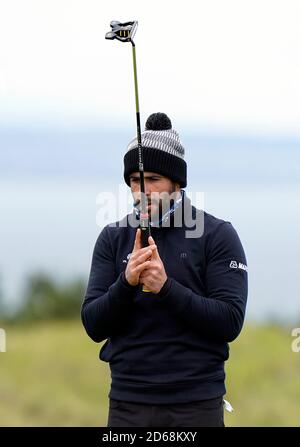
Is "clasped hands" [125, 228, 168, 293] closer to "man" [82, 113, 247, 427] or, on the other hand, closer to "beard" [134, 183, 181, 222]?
"man" [82, 113, 247, 427]

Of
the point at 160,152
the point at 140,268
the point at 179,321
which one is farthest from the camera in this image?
the point at 160,152

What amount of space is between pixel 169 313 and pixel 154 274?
17 centimetres

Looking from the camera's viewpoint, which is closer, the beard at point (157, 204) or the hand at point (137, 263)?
the hand at point (137, 263)

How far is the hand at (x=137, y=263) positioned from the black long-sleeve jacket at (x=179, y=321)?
Answer: 0.10ft

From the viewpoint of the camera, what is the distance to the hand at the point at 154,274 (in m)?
2.48

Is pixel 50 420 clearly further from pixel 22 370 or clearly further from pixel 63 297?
pixel 63 297

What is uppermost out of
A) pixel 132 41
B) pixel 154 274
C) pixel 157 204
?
pixel 132 41

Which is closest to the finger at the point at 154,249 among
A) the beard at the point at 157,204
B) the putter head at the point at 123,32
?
the beard at the point at 157,204

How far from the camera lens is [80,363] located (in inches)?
305

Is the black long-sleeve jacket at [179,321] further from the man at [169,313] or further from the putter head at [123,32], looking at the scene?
the putter head at [123,32]

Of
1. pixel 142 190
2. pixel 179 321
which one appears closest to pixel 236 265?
pixel 179 321

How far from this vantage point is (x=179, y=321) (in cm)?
258

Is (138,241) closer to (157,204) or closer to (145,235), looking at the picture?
(145,235)

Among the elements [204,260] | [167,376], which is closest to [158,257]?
[204,260]
